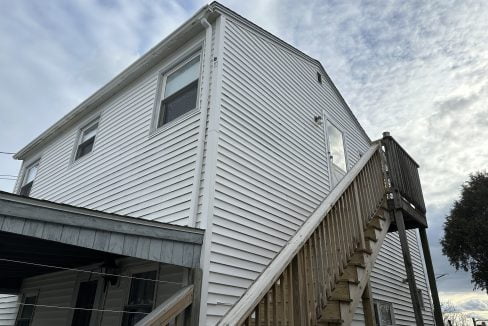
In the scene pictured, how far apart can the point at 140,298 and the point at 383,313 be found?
653 centimetres

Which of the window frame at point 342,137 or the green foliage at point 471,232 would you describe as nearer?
the window frame at point 342,137

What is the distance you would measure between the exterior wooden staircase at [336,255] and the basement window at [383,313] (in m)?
3.41

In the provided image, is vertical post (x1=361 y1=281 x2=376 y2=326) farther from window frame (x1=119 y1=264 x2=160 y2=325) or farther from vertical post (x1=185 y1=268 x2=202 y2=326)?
window frame (x1=119 y1=264 x2=160 y2=325)

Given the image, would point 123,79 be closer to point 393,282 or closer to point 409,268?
point 409,268

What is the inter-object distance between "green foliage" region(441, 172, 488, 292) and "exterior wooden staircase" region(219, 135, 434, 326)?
34.5 ft

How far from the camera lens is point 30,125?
67.6ft

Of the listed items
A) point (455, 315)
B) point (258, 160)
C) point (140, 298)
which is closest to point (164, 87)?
point (258, 160)

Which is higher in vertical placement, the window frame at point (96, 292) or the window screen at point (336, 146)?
the window screen at point (336, 146)

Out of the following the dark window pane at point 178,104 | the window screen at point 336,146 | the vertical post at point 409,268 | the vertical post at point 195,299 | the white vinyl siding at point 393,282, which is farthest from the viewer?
the window screen at point 336,146

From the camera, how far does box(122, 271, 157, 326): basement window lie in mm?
5367

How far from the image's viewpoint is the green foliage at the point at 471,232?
47.0ft

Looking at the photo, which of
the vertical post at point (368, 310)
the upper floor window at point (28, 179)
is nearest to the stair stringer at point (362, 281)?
the vertical post at point (368, 310)

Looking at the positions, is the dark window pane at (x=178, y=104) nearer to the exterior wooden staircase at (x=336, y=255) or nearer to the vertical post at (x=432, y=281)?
the exterior wooden staircase at (x=336, y=255)

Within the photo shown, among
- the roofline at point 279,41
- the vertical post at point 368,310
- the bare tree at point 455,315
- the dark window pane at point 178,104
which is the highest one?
the roofline at point 279,41
